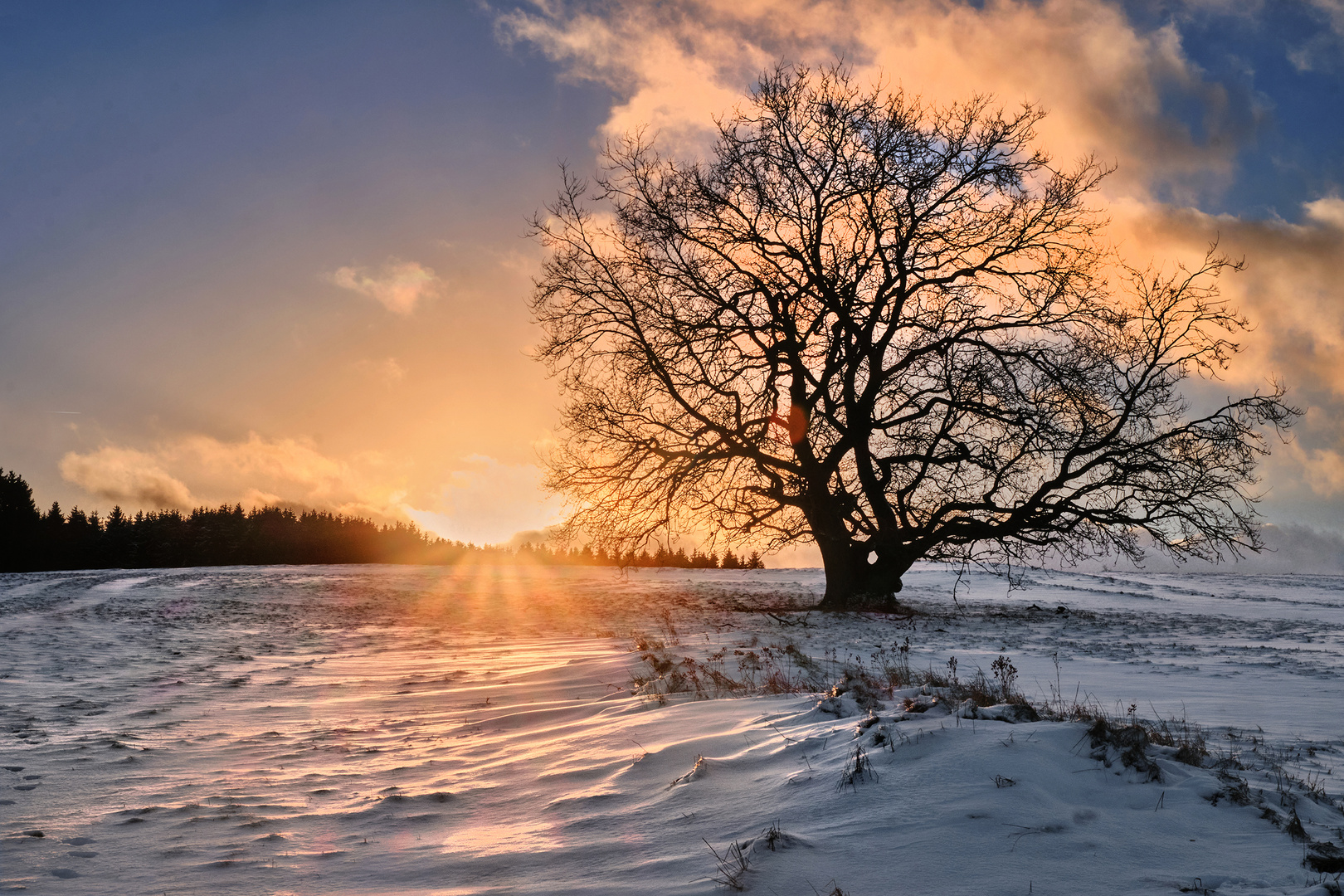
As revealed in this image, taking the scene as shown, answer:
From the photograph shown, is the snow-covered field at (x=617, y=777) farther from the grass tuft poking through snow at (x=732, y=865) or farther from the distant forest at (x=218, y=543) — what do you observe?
the distant forest at (x=218, y=543)

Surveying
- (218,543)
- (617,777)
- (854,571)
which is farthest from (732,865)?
(218,543)

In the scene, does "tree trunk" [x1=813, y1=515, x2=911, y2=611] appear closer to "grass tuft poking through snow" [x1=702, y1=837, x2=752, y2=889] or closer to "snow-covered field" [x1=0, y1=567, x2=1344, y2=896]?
"snow-covered field" [x1=0, y1=567, x2=1344, y2=896]

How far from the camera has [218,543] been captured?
134ft

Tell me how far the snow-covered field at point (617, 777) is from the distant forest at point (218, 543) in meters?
28.4

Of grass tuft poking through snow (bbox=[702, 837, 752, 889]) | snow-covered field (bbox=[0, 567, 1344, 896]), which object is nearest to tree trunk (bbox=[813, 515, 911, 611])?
snow-covered field (bbox=[0, 567, 1344, 896])

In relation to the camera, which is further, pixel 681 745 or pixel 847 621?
pixel 847 621

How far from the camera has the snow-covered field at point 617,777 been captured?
8.21 ft

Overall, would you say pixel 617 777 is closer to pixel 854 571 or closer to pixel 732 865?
pixel 732 865

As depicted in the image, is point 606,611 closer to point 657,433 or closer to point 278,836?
point 657,433

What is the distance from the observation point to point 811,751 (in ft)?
11.7

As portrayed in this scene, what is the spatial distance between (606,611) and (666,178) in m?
8.05

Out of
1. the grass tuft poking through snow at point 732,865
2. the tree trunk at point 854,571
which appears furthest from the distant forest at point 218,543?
the grass tuft poking through snow at point 732,865

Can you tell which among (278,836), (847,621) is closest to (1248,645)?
(847,621)

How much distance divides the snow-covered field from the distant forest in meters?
28.4
